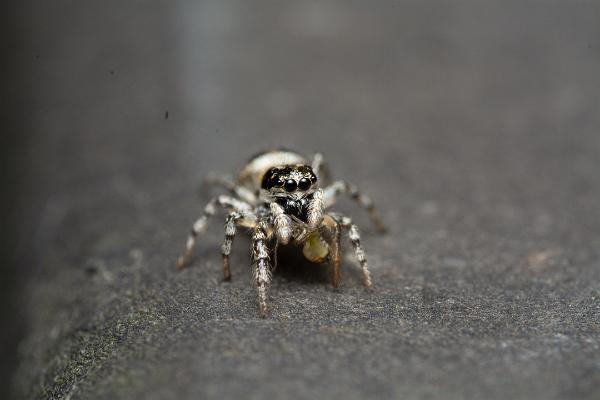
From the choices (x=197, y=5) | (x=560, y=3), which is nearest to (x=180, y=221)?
(x=197, y=5)

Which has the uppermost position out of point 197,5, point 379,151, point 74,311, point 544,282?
point 197,5

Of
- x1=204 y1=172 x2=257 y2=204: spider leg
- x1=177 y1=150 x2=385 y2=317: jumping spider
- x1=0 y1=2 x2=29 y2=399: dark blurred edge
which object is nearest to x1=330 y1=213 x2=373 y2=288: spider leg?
x1=177 y1=150 x2=385 y2=317: jumping spider

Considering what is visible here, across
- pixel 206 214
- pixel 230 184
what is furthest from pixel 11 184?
pixel 206 214

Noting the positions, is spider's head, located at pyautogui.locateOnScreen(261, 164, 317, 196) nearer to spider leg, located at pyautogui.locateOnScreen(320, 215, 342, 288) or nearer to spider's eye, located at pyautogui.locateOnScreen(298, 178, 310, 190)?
spider's eye, located at pyautogui.locateOnScreen(298, 178, 310, 190)

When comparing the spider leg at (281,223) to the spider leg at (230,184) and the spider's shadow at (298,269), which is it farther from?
the spider leg at (230,184)

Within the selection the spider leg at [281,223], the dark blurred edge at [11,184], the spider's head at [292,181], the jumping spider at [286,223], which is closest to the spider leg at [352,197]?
the jumping spider at [286,223]

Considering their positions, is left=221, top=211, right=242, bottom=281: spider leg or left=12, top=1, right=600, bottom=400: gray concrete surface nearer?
left=12, top=1, right=600, bottom=400: gray concrete surface

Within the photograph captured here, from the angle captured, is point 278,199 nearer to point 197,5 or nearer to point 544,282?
point 544,282
